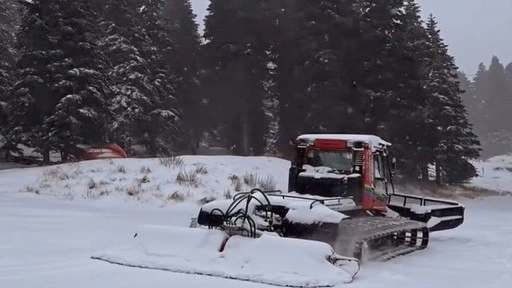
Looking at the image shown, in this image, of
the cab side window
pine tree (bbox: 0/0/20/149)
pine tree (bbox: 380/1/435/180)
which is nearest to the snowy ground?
the cab side window

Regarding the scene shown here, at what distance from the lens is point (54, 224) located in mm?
11805

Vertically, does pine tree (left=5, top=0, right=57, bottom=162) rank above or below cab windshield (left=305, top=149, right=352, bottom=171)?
above

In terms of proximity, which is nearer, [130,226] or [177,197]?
[130,226]

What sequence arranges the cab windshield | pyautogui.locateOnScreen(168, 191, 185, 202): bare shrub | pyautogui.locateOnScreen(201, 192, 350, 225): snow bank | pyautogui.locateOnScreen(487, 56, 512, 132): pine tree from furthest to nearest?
1. pyautogui.locateOnScreen(487, 56, 512, 132): pine tree
2. pyautogui.locateOnScreen(168, 191, 185, 202): bare shrub
3. the cab windshield
4. pyautogui.locateOnScreen(201, 192, 350, 225): snow bank

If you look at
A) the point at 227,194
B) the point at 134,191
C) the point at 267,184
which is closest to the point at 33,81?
the point at 134,191

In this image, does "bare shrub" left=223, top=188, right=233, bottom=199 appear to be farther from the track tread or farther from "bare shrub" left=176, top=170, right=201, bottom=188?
the track tread

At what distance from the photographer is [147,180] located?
1812 centimetres

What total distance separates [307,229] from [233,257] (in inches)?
57.8

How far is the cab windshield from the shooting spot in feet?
36.9

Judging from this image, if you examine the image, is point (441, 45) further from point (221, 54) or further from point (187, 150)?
point (187, 150)

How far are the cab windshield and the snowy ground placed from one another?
208 cm

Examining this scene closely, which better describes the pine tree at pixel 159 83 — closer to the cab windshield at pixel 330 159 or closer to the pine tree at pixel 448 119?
the pine tree at pixel 448 119

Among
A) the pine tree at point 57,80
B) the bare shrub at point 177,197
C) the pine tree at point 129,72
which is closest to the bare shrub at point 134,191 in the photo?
the bare shrub at point 177,197

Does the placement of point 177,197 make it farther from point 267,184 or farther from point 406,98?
point 406,98
